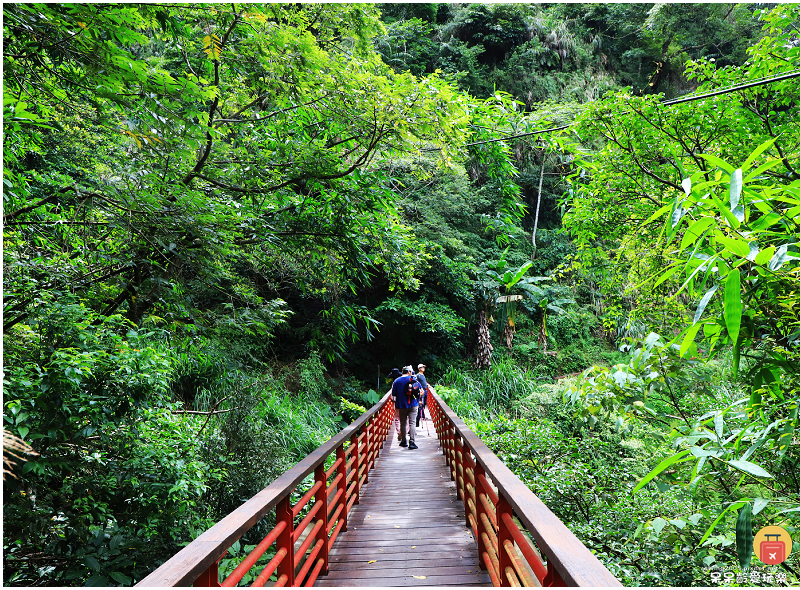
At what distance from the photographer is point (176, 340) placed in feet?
12.4

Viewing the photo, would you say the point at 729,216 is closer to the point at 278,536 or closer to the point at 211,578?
the point at 211,578

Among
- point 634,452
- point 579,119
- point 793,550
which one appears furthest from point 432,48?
point 793,550

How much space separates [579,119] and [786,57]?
168 centimetres

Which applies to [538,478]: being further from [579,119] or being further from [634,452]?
[634,452]

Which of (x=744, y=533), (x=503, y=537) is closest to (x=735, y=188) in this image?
(x=744, y=533)

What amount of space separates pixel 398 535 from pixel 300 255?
2.79 m

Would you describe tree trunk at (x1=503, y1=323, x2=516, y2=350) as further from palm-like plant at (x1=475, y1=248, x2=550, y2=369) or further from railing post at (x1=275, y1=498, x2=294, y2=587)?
railing post at (x1=275, y1=498, x2=294, y2=587)

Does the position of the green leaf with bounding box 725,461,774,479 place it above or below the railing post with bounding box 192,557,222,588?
above

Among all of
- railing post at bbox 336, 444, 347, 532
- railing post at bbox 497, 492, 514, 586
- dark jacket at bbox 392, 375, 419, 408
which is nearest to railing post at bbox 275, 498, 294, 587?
railing post at bbox 497, 492, 514, 586

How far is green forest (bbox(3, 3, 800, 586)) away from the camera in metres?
2.03

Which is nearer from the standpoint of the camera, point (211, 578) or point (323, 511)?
point (211, 578)

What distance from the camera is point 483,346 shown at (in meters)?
15.2

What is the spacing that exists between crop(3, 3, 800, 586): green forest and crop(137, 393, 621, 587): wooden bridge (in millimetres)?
543

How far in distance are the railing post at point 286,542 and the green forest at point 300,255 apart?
4.48ft
